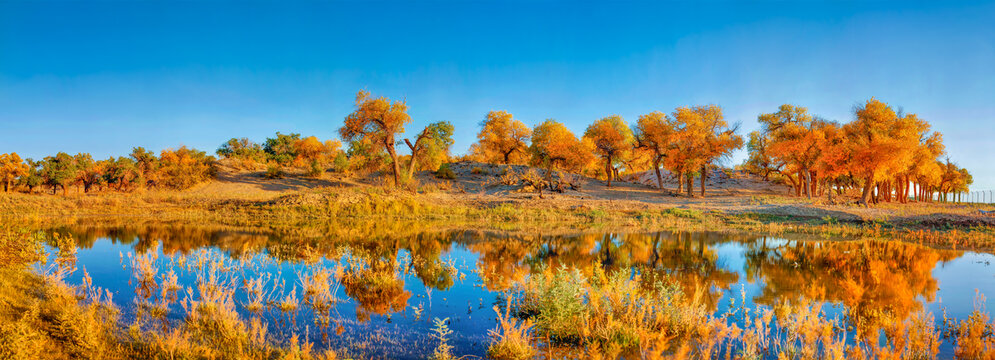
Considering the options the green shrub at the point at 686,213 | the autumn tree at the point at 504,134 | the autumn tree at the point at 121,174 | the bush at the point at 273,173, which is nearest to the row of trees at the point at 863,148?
the green shrub at the point at 686,213

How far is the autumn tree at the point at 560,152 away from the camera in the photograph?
4306 cm

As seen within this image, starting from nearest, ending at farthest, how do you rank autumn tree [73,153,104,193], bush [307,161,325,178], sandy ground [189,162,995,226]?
sandy ground [189,162,995,226]
autumn tree [73,153,104,193]
bush [307,161,325,178]

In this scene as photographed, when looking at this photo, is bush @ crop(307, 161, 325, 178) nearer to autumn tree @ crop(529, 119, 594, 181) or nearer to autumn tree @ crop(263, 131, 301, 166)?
autumn tree @ crop(263, 131, 301, 166)

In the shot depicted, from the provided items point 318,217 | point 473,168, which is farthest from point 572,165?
point 318,217

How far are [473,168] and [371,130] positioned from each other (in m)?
14.6

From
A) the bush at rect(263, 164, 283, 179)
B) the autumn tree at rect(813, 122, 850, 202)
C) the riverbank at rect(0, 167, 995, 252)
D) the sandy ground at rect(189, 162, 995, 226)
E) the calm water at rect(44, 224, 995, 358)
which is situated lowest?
the calm water at rect(44, 224, 995, 358)

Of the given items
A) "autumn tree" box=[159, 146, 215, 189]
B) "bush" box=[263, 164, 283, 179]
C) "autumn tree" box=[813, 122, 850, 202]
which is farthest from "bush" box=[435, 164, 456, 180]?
"autumn tree" box=[813, 122, 850, 202]

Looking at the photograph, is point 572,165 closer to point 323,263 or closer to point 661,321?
point 323,263

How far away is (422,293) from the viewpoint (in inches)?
347

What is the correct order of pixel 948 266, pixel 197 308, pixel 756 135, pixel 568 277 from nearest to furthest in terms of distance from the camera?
pixel 197 308
pixel 568 277
pixel 948 266
pixel 756 135

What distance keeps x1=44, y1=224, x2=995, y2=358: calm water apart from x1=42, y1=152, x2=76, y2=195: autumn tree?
27897 millimetres

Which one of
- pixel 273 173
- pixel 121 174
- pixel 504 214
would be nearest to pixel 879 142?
pixel 504 214

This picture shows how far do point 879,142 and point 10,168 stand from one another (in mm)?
71674

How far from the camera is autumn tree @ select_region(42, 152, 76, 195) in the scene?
3672 centimetres
